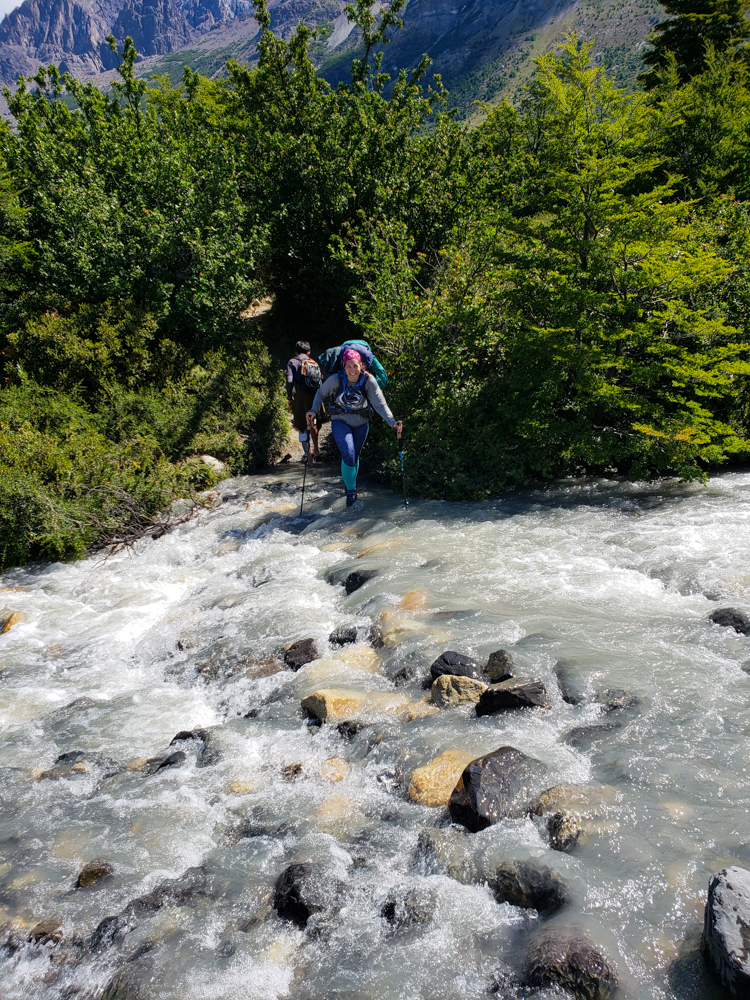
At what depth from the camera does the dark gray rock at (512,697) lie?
4730 mm

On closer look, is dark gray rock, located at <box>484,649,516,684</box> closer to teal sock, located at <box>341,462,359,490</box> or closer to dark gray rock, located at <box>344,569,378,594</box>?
dark gray rock, located at <box>344,569,378,594</box>

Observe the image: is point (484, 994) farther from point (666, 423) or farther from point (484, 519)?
point (666, 423)

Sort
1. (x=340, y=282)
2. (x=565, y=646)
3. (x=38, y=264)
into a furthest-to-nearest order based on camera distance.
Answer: (x=340, y=282) → (x=38, y=264) → (x=565, y=646)

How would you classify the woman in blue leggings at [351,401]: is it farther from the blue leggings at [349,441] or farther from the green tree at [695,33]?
the green tree at [695,33]

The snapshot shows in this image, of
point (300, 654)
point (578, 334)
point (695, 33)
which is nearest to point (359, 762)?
point (300, 654)

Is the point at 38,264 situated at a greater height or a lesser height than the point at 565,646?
greater

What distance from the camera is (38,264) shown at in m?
13.2

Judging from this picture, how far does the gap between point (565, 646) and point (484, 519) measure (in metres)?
4.09

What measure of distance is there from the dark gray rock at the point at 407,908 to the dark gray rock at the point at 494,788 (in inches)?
20.8

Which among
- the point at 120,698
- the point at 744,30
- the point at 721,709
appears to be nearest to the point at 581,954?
the point at 721,709

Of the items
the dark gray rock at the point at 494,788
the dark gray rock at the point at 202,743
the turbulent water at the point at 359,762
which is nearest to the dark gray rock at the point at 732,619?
the turbulent water at the point at 359,762

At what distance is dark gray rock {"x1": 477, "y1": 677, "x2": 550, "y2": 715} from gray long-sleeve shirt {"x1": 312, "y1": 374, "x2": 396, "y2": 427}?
17.0ft

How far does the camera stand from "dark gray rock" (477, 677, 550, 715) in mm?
4730

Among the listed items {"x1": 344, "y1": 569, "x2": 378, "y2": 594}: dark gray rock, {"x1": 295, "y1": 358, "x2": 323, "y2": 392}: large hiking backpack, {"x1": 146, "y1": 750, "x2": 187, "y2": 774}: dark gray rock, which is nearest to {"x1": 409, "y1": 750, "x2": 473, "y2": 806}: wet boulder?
{"x1": 146, "y1": 750, "x2": 187, "y2": 774}: dark gray rock
